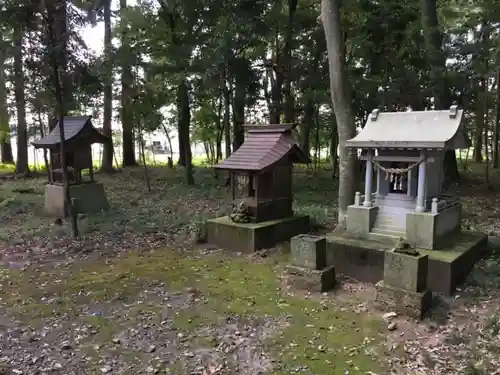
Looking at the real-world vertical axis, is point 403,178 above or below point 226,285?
above

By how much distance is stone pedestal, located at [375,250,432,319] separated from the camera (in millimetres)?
5918

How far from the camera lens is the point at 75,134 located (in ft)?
41.1

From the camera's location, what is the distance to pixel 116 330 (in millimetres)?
5645

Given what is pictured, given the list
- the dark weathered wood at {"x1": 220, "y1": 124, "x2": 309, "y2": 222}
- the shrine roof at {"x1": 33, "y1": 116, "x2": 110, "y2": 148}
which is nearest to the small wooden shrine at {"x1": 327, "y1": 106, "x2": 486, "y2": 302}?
the dark weathered wood at {"x1": 220, "y1": 124, "x2": 309, "y2": 222}

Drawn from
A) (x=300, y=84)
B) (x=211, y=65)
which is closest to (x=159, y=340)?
(x=211, y=65)

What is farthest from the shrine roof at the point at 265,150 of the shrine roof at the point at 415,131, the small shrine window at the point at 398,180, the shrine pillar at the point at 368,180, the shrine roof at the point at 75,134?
the shrine roof at the point at 75,134

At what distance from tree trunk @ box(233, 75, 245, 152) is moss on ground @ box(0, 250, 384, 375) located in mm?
8352

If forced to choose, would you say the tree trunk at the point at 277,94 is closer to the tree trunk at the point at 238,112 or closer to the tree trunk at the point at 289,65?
the tree trunk at the point at 289,65

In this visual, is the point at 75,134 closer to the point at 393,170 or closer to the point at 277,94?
the point at 277,94

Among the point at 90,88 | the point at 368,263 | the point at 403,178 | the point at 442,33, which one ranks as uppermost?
the point at 442,33

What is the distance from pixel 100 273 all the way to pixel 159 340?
3065 millimetres

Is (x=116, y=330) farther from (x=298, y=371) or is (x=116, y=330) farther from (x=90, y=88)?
(x=90, y=88)

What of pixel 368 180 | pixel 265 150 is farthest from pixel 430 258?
pixel 265 150

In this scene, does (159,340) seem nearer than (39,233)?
Yes
